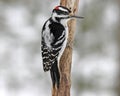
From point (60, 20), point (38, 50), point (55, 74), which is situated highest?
point (60, 20)

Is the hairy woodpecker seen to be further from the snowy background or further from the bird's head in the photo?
the snowy background

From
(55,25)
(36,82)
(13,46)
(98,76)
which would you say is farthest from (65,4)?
(98,76)

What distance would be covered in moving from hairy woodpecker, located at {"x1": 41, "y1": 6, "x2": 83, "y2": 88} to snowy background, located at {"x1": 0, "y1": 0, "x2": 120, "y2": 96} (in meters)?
2.95

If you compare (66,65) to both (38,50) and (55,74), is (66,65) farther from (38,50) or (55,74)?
(38,50)

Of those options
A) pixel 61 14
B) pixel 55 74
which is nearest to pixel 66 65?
pixel 55 74

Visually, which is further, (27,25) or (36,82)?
(27,25)

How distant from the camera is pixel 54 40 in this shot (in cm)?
172

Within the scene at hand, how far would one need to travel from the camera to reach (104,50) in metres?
6.01

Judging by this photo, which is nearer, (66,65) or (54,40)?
(66,65)

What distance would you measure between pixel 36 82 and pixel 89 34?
101cm

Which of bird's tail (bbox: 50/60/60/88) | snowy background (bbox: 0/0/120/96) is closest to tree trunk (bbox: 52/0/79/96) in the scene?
bird's tail (bbox: 50/60/60/88)

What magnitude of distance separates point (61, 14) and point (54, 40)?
0.11 meters

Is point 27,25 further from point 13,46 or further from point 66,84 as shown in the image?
point 66,84

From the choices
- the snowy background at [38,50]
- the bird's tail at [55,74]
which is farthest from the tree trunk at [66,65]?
the snowy background at [38,50]
